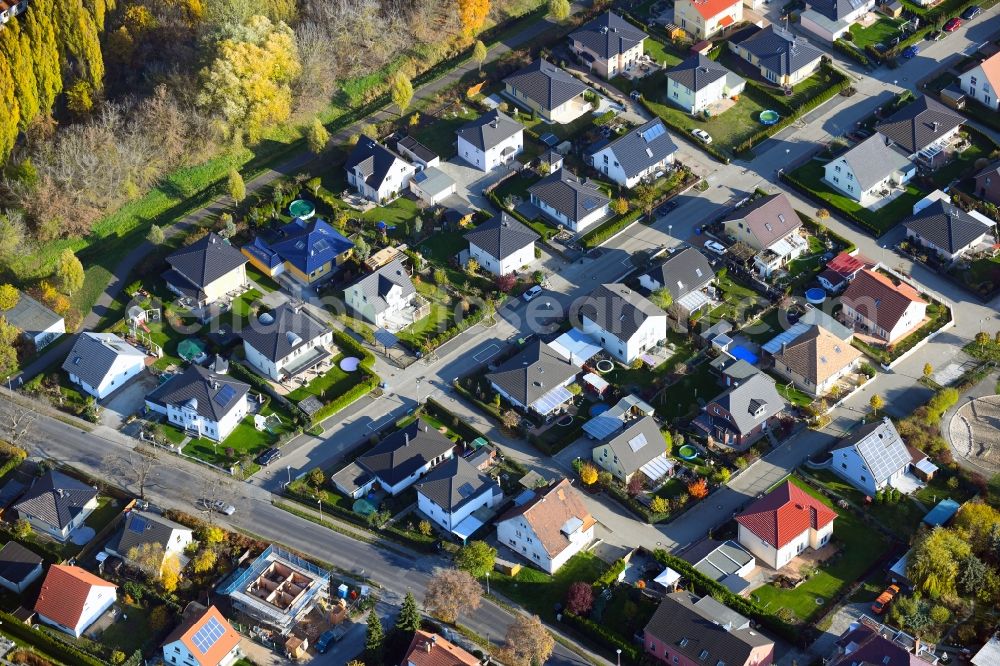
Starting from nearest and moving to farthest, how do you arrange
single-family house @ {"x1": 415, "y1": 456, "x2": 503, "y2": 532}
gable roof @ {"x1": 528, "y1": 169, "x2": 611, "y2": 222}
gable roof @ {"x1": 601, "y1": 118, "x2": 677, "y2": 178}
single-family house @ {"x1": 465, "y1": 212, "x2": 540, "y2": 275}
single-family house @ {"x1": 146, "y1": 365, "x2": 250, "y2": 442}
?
single-family house @ {"x1": 415, "y1": 456, "x2": 503, "y2": 532}
single-family house @ {"x1": 146, "y1": 365, "x2": 250, "y2": 442}
single-family house @ {"x1": 465, "y1": 212, "x2": 540, "y2": 275}
gable roof @ {"x1": 528, "y1": 169, "x2": 611, "y2": 222}
gable roof @ {"x1": 601, "y1": 118, "x2": 677, "y2": 178}

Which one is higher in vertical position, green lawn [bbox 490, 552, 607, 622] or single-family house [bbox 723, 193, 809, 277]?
single-family house [bbox 723, 193, 809, 277]

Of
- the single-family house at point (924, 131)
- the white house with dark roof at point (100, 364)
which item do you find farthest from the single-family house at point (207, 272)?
the single-family house at point (924, 131)

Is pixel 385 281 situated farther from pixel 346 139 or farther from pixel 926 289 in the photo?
pixel 926 289

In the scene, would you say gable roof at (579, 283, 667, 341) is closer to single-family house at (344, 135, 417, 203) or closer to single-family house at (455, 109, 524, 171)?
single-family house at (455, 109, 524, 171)

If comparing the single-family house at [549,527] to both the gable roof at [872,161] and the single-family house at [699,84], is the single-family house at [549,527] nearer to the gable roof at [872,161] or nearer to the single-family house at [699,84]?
the gable roof at [872,161]

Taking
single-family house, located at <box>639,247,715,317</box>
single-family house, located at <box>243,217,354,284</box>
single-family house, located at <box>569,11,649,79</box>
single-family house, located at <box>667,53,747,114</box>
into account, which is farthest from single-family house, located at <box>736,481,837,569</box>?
single-family house, located at <box>569,11,649,79</box>

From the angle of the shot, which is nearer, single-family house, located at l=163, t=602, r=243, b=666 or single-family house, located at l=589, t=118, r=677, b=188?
single-family house, located at l=163, t=602, r=243, b=666

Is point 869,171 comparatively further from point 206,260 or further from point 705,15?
point 206,260
